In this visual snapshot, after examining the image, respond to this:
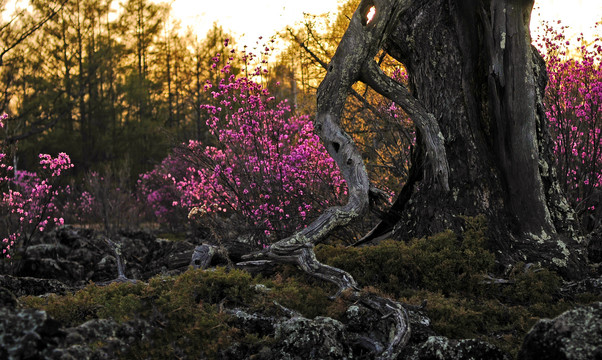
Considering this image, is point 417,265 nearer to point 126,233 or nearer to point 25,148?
point 126,233

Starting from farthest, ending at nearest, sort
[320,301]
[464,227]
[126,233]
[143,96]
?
[143,96] < [126,233] < [464,227] < [320,301]

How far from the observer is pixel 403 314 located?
3.55 m

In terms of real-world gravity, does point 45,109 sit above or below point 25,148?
above

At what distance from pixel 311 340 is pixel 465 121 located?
3224 millimetres

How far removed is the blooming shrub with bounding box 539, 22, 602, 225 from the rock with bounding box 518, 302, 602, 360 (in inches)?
229

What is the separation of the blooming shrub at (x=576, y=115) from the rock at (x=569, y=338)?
19.0ft

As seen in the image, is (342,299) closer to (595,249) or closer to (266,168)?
(266,168)

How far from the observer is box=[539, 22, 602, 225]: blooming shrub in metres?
8.27

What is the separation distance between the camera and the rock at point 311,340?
322 cm

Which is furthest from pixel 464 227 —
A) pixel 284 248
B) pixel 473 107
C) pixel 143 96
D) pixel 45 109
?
pixel 143 96

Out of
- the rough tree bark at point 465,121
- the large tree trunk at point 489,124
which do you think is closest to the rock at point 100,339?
the rough tree bark at point 465,121

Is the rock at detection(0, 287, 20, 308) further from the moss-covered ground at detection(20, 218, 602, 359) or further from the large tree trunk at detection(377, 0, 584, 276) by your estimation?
the large tree trunk at detection(377, 0, 584, 276)

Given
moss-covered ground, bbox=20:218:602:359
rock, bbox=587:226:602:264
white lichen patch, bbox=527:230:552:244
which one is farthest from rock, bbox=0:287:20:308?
rock, bbox=587:226:602:264

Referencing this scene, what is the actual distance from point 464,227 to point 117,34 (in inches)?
833
